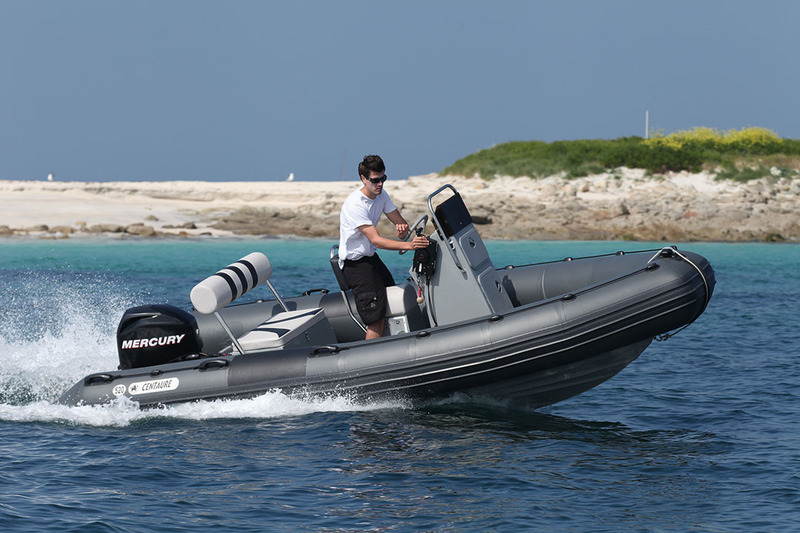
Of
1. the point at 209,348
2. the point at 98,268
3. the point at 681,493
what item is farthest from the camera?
the point at 98,268

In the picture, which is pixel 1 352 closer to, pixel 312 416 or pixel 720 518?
pixel 312 416

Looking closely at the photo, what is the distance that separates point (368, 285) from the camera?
6180 mm

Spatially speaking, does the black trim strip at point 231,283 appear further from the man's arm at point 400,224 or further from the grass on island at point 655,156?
the grass on island at point 655,156

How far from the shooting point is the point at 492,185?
27750 mm

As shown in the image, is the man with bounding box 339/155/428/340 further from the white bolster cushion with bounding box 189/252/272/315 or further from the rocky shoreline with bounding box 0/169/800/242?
the rocky shoreline with bounding box 0/169/800/242

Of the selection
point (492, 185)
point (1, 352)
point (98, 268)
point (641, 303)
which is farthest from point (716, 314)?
point (492, 185)

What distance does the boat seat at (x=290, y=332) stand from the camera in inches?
250

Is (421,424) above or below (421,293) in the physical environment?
below

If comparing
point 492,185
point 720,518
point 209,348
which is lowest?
point 720,518

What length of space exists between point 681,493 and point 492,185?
23305mm

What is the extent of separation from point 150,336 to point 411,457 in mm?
2061

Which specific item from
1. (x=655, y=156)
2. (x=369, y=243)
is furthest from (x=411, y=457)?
(x=655, y=156)

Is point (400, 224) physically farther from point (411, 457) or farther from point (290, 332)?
point (411, 457)

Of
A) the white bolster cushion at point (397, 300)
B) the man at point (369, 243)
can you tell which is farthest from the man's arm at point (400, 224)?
the white bolster cushion at point (397, 300)
